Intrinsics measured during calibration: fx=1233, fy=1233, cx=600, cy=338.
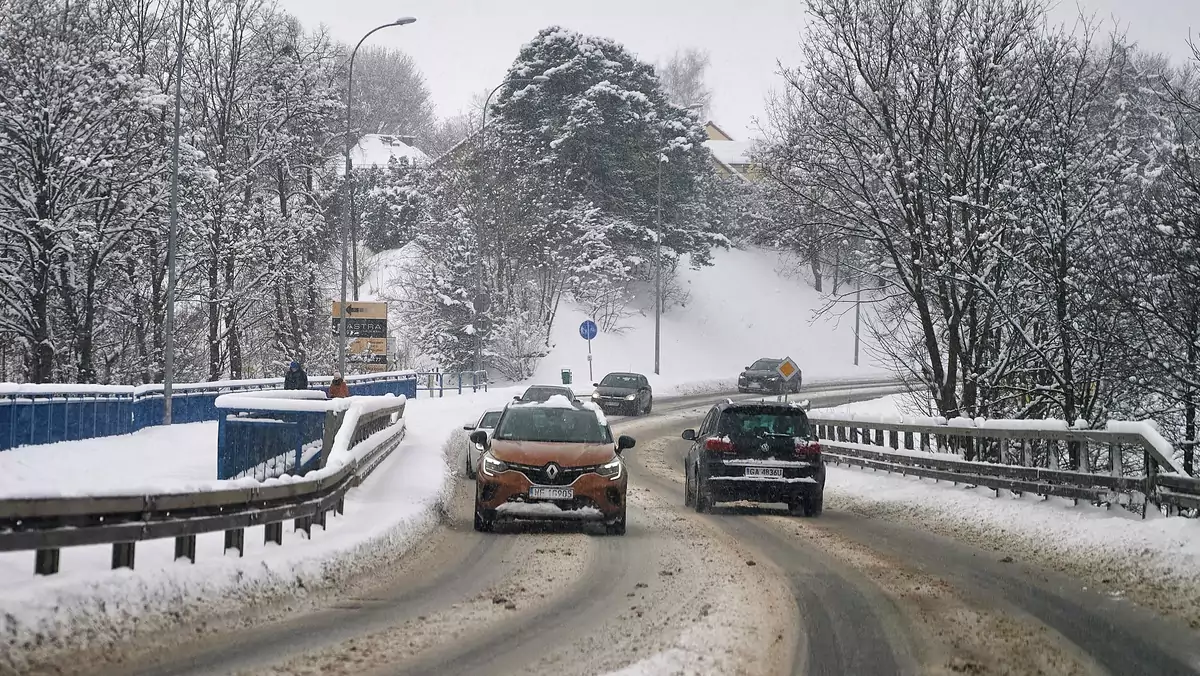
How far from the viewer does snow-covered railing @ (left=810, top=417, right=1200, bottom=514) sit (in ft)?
43.6

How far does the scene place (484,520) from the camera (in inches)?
565

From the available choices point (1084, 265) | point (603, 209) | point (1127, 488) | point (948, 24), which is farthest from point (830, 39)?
point (603, 209)

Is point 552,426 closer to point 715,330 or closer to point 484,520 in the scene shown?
point 484,520

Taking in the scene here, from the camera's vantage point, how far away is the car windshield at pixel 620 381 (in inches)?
Answer: 1704

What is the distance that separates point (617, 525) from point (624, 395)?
92.5ft

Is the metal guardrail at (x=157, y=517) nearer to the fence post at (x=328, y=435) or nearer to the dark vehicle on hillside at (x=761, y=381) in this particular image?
the fence post at (x=328, y=435)

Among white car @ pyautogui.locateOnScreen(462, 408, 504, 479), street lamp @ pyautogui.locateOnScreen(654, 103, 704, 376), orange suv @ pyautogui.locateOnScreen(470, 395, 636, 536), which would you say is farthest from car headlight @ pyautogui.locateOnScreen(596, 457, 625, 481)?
street lamp @ pyautogui.locateOnScreen(654, 103, 704, 376)

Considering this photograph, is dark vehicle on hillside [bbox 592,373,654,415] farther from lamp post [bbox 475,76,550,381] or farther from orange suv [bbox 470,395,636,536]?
orange suv [bbox 470,395,636,536]

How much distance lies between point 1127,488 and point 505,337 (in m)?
44.1

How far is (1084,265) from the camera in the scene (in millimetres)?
19859

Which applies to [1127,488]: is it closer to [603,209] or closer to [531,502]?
[531,502]

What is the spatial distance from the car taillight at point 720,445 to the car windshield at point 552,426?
2003 mm

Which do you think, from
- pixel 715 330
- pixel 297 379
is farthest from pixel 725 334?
pixel 297 379

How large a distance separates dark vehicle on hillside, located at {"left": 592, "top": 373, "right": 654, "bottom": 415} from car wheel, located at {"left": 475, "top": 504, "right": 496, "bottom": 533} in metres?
27.7
